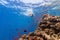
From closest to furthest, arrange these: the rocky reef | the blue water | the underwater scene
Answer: the rocky reef
the underwater scene
the blue water

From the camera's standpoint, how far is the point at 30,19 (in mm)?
17453


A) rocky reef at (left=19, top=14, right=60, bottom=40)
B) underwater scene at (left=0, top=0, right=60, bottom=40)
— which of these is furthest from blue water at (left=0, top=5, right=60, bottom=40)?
rocky reef at (left=19, top=14, right=60, bottom=40)

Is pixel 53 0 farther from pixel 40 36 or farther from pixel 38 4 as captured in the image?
pixel 40 36

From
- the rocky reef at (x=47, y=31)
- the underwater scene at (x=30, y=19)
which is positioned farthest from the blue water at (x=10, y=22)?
the rocky reef at (x=47, y=31)

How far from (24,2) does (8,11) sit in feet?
13.9

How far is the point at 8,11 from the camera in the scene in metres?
17.7

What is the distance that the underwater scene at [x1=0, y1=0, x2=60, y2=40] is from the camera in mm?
6235

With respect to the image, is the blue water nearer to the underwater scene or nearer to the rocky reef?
the underwater scene

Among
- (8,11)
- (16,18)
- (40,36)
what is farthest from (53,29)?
(16,18)

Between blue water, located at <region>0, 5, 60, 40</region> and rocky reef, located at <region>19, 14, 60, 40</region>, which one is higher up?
rocky reef, located at <region>19, 14, 60, 40</region>

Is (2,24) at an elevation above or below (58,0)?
below

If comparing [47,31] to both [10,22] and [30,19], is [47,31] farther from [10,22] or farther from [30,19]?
[10,22]

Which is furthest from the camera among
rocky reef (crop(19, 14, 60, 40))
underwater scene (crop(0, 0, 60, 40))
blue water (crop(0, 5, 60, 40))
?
blue water (crop(0, 5, 60, 40))

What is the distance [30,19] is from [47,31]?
11.4m
